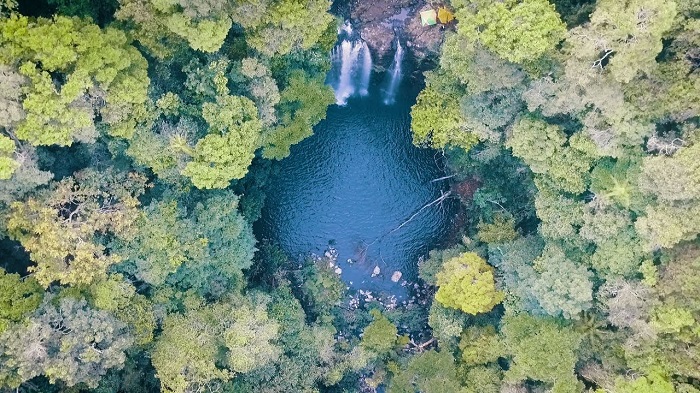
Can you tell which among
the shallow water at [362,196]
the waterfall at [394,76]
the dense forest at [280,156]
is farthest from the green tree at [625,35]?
the shallow water at [362,196]

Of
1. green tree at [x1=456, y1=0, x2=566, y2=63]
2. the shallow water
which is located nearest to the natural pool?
the shallow water

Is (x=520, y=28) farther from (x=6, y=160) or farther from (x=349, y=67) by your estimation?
(x=6, y=160)

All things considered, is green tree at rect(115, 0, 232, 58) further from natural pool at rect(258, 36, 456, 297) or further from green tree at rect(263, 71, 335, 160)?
natural pool at rect(258, 36, 456, 297)

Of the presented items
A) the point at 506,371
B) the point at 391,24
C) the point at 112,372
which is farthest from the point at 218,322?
the point at 391,24

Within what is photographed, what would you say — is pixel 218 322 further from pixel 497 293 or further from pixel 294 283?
pixel 497 293

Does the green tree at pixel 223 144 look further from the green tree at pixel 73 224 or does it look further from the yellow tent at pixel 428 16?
the yellow tent at pixel 428 16

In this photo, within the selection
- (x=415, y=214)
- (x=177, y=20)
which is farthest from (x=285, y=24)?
(x=415, y=214)
